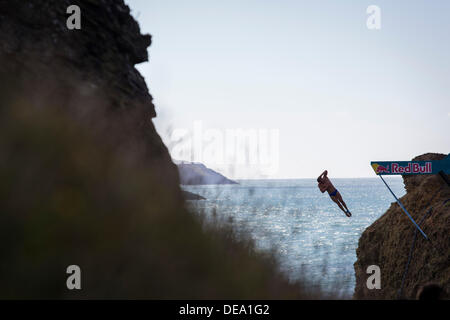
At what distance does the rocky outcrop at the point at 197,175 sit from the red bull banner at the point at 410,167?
204 inches

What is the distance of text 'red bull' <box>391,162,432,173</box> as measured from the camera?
875cm

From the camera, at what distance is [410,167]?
349 inches

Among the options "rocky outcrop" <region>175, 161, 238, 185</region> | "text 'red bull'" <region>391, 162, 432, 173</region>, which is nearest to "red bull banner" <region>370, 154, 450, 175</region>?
"text 'red bull'" <region>391, 162, 432, 173</region>

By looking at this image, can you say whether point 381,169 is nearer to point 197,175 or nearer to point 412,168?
point 412,168

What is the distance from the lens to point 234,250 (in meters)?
3.70

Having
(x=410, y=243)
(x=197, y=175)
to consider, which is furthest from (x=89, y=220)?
(x=410, y=243)

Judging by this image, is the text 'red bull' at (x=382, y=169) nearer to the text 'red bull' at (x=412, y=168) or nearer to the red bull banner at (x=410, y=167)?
the red bull banner at (x=410, y=167)

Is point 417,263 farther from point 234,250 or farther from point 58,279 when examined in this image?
point 58,279

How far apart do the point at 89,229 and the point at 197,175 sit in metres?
2.59

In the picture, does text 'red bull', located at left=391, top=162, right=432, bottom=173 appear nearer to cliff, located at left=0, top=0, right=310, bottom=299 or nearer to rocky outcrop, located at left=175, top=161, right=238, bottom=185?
rocky outcrop, located at left=175, top=161, right=238, bottom=185

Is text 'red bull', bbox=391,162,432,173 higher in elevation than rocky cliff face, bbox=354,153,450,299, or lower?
higher

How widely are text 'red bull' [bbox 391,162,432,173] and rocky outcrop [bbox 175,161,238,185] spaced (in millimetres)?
5454

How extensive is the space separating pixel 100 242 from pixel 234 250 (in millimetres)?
1630

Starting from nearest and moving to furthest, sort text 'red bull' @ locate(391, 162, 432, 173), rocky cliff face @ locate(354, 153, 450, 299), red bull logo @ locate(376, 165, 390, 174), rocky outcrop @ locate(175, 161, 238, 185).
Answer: rocky outcrop @ locate(175, 161, 238, 185) → rocky cliff face @ locate(354, 153, 450, 299) → text 'red bull' @ locate(391, 162, 432, 173) → red bull logo @ locate(376, 165, 390, 174)
